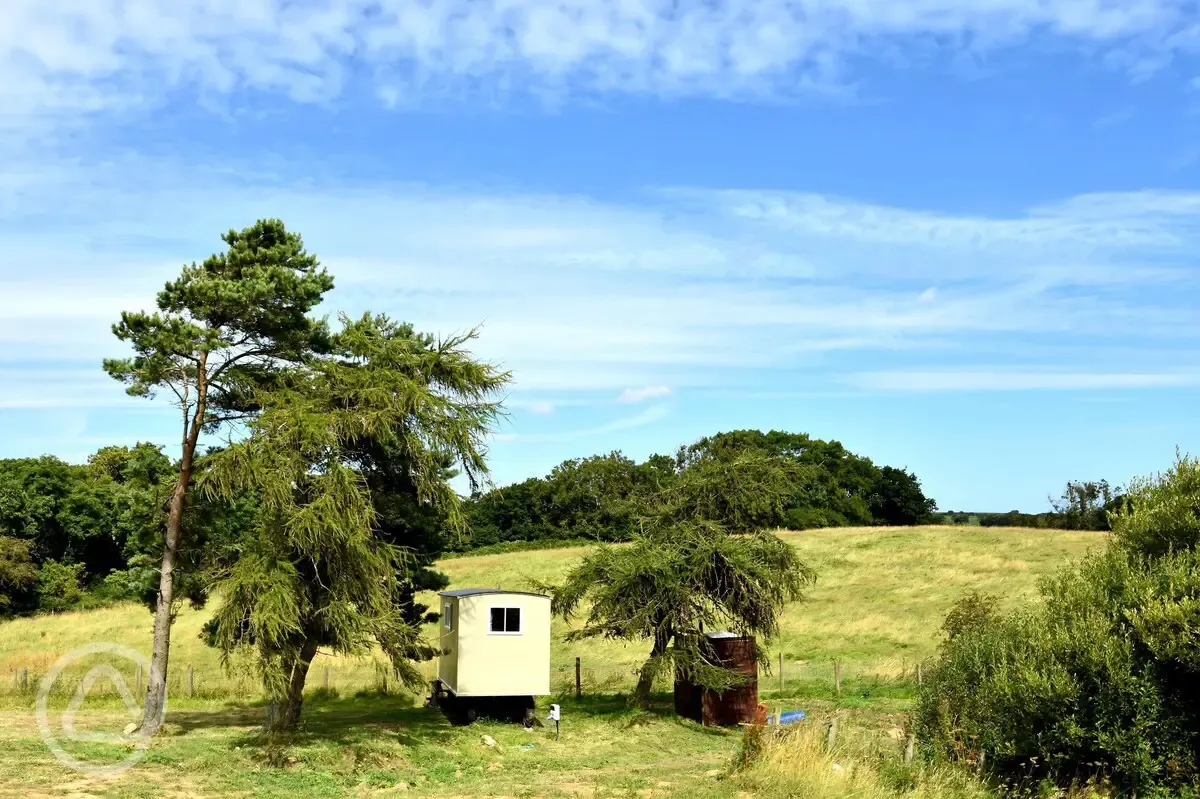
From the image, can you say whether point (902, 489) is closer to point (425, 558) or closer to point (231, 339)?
point (425, 558)

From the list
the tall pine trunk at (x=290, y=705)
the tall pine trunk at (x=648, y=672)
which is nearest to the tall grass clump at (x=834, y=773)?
the tall pine trunk at (x=648, y=672)

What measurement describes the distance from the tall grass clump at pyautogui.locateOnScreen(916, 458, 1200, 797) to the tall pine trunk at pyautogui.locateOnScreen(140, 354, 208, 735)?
57.2ft

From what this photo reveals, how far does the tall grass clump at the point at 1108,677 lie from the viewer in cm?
→ 1547

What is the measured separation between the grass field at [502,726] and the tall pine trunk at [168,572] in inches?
39.1

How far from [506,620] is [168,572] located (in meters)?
8.65

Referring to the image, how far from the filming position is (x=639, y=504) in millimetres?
32344

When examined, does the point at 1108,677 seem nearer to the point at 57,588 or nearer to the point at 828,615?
the point at 828,615

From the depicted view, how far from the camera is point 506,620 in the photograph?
1038 inches

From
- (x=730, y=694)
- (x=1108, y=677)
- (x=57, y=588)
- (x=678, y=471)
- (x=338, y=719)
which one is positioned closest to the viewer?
(x=1108, y=677)

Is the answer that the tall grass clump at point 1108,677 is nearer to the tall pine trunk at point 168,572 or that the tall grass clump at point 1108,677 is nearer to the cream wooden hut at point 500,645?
the cream wooden hut at point 500,645

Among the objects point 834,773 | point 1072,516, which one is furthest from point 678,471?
point 834,773

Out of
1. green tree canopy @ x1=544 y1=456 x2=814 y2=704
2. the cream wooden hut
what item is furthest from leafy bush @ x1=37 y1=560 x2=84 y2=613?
the cream wooden hut

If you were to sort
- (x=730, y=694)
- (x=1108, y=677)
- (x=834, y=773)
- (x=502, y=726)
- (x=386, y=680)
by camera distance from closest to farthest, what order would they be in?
(x=1108, y=677) < (x=834, y=773) < (x=502, y=726) < (x=730, y=694) < (x=386, y=680)

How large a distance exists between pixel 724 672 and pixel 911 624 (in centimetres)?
2014
